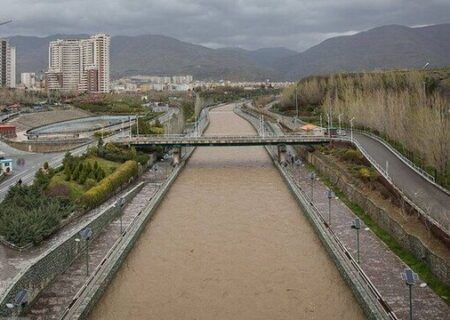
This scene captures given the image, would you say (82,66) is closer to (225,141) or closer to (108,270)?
(225,141)

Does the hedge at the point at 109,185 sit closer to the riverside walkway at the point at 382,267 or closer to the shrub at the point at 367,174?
the riverside walkway at the point at 382,267

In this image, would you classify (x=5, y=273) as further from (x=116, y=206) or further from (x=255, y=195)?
(x=255, y=195)

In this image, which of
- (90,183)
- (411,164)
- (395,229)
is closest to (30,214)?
(90,183)

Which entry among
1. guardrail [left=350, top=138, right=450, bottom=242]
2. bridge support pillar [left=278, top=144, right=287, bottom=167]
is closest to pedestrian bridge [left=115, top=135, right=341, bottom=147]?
→ bridge support pillar [left=278, top=144, right=287, bottom=167]

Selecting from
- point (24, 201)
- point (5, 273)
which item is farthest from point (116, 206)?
point (5, 273)

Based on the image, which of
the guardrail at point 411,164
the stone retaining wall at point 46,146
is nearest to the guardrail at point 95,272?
the guardrail at point 411,164

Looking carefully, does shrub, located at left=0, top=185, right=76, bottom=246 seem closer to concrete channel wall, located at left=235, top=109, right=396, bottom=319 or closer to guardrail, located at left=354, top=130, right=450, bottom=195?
concrete channel wall, located at left=235, top=109, right=396, bottom=319
